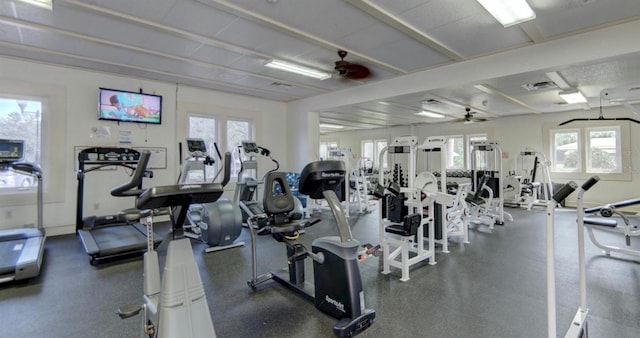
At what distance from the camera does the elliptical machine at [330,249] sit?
2246 millimetres

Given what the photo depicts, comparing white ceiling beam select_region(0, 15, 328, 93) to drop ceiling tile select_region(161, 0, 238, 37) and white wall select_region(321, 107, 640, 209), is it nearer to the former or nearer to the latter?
drop ceiling tile select_region(161, 0, 238, 37)

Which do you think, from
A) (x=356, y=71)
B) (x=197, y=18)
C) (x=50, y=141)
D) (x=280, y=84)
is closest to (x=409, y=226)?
(x=356, y=71)

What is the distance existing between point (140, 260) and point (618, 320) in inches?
195

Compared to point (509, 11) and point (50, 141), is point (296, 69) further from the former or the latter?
point (50, 141)

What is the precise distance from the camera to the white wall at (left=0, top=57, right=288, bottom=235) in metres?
4.68

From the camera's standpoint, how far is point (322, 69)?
4938 mm

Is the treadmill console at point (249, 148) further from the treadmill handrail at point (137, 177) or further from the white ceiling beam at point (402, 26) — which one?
the treadmill handrail at point (137, 177)

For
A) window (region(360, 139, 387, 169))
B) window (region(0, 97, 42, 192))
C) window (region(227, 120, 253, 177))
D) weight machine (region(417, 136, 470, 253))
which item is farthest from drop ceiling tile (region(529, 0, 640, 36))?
window (region(360, 139, 387, 169))

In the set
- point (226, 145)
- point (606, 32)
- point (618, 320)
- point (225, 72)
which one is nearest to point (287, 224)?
point (618, 320)

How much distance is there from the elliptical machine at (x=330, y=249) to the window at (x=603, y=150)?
356 inches

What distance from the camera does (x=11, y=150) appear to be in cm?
405

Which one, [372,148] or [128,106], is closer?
[128,106]

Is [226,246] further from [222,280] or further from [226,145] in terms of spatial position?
[226,145]

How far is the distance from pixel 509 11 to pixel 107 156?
5916 mm
